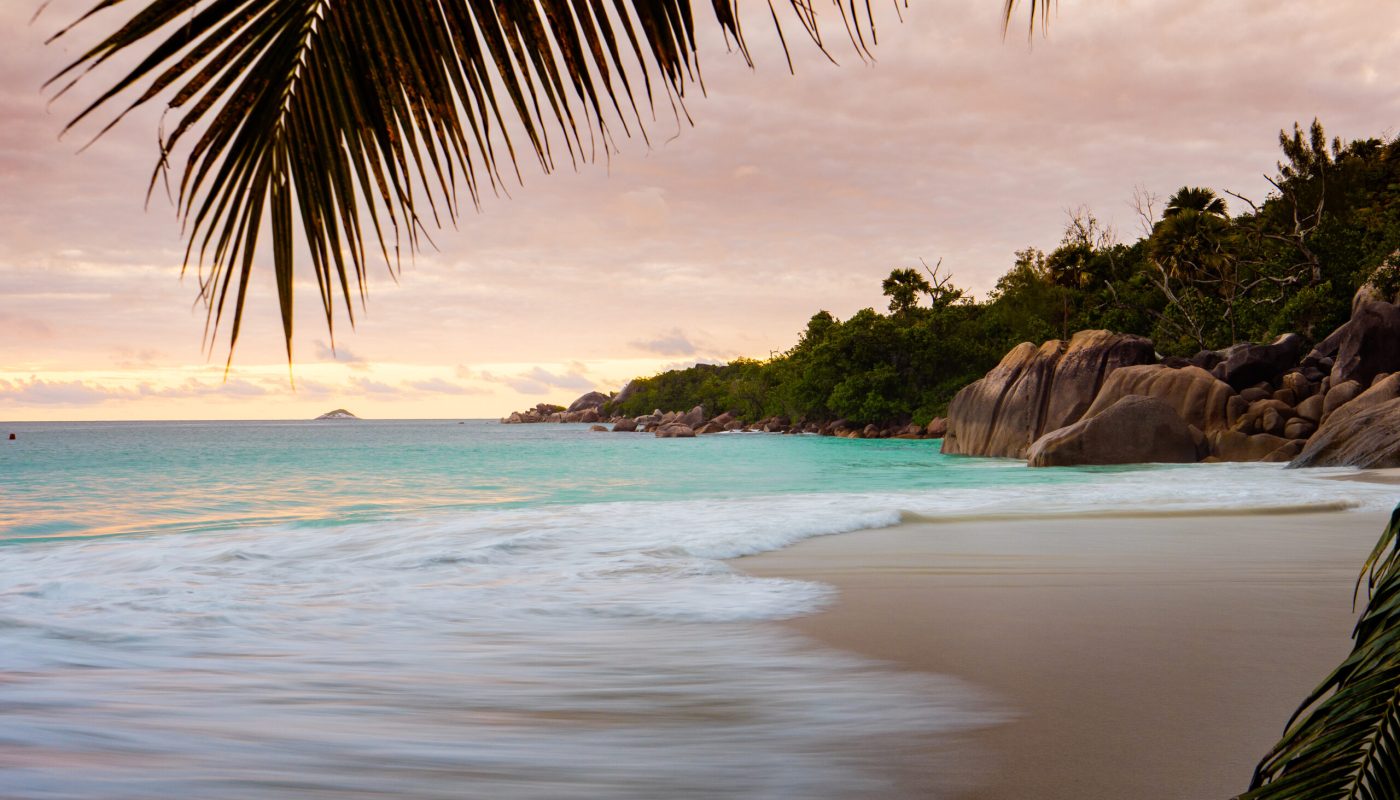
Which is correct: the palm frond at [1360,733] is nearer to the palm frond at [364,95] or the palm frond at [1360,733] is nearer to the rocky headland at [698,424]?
the palm frond at [364,95]

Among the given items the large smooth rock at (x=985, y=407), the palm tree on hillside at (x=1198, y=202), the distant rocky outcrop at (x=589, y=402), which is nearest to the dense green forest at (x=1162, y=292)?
the palm tree on hillside at (x=1198, y=202)

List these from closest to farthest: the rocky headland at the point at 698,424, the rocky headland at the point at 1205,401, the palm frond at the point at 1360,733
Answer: the palm frond at the point at 1360,733 → the rocky headland at the point at 1205,401 → the rocky headland at the point at 698,424

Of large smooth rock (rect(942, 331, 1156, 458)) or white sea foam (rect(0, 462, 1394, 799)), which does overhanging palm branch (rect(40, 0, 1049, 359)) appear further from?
large smooth rock (rect(942, 331, 1156, 458))

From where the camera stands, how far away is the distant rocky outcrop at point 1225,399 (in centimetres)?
1803

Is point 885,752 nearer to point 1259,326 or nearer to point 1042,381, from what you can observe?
point 1042,381

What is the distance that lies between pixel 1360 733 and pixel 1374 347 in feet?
77.9

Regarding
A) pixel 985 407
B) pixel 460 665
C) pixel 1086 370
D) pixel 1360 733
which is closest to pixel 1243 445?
pixel 1086 370

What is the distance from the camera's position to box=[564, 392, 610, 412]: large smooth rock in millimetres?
115750

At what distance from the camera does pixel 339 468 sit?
29234 millimetres

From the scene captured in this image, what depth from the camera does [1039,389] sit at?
86.8ft

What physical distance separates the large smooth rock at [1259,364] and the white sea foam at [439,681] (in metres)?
18.7

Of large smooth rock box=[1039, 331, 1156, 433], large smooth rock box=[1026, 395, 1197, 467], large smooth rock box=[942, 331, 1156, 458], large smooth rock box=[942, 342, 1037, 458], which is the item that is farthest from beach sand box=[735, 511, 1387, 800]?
large smooth rock box=[942, 342, 1037, 458]

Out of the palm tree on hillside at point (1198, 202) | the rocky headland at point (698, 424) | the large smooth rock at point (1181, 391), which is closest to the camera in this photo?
the large smooth rock at point (1181, 391)

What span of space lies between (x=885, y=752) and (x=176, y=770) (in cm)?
201
